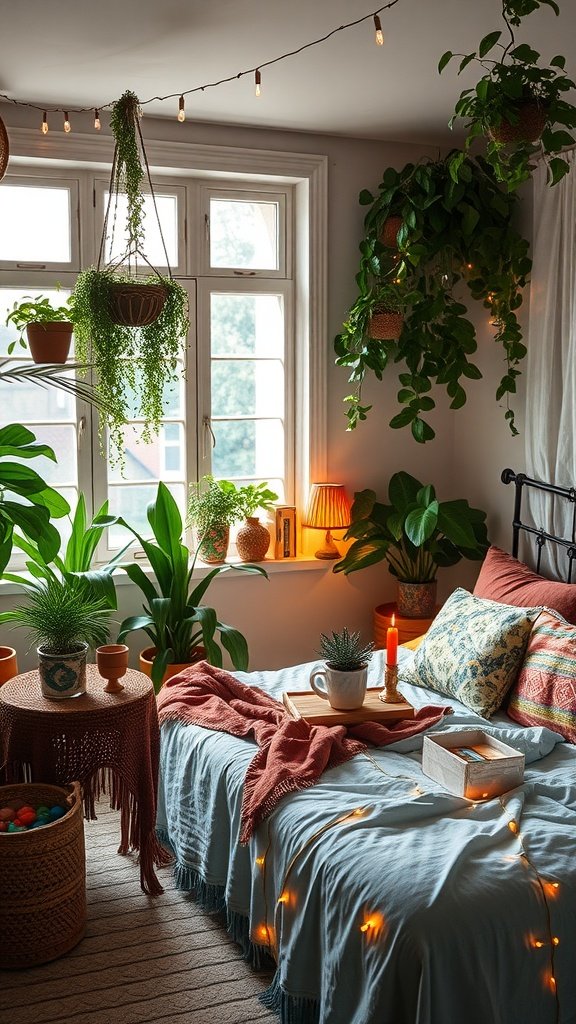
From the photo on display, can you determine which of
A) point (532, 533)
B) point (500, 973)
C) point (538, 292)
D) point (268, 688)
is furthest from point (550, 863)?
point (538, 292)

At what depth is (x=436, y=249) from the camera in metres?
4.30

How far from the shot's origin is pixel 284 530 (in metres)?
4.68

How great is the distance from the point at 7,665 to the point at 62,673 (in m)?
0.96

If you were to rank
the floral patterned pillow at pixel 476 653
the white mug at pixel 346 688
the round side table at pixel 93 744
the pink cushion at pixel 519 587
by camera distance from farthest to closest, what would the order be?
the pink cushion at pixel 519 587 < the floral patterned pillow at pixel 476 653 < the white mug at pixel 346 688 < the round side table at pixel 93 744

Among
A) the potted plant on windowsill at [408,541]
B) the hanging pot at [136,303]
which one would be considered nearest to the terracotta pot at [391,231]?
the potted plant on windowsill at [408,541]

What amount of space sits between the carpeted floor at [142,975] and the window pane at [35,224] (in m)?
2.61

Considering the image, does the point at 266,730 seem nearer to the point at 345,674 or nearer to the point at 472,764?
the point at 345,674

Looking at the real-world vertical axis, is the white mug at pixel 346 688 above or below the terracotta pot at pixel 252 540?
below

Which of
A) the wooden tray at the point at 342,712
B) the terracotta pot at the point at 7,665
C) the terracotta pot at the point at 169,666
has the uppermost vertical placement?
the wooden tray at the point at 342,712

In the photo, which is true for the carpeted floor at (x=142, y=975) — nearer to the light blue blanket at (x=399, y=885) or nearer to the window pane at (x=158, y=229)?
the light blue blanket at (x=399, y=885)

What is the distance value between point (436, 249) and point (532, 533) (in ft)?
4.24

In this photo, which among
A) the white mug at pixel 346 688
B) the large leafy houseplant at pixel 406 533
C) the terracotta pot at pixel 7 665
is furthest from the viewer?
the large leafy houseplant at pixel 406 533

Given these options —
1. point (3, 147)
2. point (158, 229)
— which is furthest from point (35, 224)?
point (3, 147)

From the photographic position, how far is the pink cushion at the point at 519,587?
11.7 feet
